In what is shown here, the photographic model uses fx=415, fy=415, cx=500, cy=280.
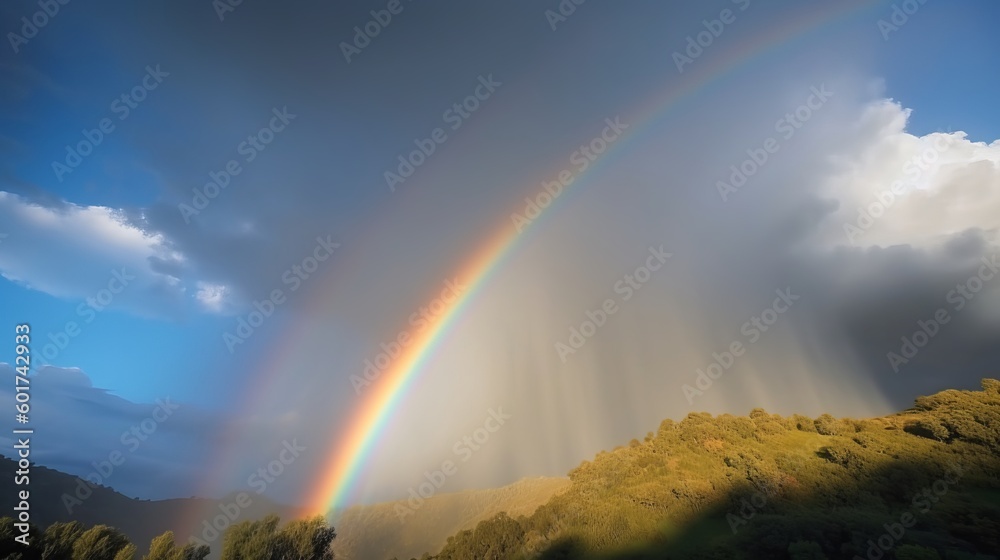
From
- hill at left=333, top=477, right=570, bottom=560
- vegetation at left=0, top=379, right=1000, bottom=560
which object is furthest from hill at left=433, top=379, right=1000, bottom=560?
hill at left=333, top=477, right=570, bottom=560

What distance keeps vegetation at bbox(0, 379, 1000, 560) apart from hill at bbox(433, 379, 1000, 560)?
8cm

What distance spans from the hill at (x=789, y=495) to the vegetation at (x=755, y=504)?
8 cm

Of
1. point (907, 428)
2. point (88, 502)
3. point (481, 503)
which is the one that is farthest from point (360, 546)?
point (907, 428)

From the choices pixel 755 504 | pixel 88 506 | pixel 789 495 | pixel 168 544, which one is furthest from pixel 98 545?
pixel 88 506

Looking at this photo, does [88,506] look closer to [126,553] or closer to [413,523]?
[413,523]

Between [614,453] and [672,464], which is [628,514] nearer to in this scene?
[672,464]

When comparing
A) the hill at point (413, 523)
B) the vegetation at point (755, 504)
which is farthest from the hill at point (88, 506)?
the vegetation at point (755, 504)

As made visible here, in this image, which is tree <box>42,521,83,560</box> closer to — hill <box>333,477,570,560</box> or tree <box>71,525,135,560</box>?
tree <box>71,525,135,560</box>

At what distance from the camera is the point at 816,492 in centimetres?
2459

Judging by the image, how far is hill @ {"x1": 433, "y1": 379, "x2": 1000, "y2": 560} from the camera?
61.4 ft

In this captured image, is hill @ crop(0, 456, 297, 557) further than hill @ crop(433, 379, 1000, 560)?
Yes

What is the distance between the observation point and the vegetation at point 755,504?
62.4 ft

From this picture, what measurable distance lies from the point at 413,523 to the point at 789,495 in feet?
361

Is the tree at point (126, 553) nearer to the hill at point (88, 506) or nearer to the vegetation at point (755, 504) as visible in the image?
the vegetation at point (755, 504)
